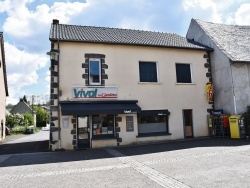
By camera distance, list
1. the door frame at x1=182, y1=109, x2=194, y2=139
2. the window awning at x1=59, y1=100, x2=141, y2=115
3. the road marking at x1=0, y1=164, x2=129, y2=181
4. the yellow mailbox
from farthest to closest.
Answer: the door frame at x1=182, y1=109, x2=194, y2=139
the yellow mailbox
the window awning at x1=59, y1=100, x2=141, y2=115
the road marking at x1=0, y1=164, x2=129, y2=181

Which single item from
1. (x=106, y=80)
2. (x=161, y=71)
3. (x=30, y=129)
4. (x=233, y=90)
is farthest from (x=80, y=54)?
(x=30, y=129)

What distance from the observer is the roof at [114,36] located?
13.8 meters

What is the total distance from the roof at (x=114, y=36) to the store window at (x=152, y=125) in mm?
4432

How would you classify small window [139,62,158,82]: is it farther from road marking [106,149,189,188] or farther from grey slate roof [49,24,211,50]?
road marking [106,149,189,188]

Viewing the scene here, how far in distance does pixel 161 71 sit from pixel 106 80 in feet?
11.8

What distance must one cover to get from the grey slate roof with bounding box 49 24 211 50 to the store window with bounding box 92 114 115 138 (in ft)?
14.1

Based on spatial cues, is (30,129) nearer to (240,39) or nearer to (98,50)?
(98,50)

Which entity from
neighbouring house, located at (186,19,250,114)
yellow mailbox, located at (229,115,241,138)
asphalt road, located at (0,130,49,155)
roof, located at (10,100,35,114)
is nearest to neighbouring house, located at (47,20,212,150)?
neighbouring house, located at (186,19,250,114)

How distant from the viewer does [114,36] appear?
603 inches

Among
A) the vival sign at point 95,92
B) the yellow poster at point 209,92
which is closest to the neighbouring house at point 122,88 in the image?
the vival sign at point 95,92

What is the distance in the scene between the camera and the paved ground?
20.3 ft

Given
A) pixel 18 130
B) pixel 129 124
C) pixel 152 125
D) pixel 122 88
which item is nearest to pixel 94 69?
pixel 122 88

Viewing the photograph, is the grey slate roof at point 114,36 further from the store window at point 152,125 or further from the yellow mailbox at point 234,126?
the yellow mailbox at point 234,126

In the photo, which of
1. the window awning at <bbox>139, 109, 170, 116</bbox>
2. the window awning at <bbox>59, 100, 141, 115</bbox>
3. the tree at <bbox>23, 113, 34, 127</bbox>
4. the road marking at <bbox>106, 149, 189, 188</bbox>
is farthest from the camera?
the tree at <bbox>23, 113, 34, 127</bbox>
